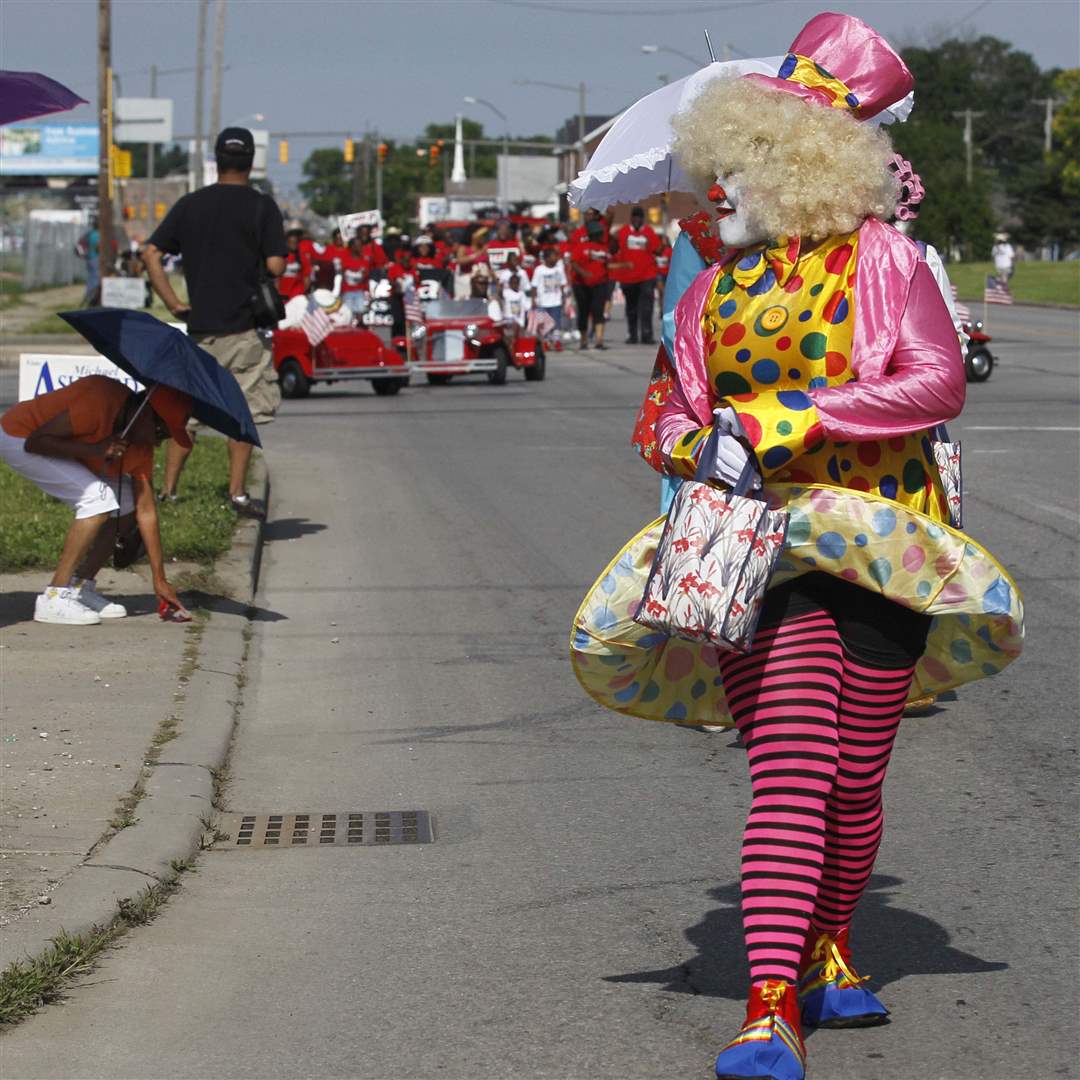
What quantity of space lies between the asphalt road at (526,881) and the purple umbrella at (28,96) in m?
2.43

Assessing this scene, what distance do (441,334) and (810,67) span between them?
61.8 ft

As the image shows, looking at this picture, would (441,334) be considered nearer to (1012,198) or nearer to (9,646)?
(9,646)

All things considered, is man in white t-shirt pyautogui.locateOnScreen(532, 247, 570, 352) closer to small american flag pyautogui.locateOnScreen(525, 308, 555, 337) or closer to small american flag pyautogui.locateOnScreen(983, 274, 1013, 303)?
small american flag pyautogui.locateOnScreen(525, 308, 555, 337)

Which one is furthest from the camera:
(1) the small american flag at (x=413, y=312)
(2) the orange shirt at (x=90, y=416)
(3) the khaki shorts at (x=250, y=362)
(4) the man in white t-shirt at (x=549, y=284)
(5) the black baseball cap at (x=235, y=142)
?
(4) the man in white t-shirt at (x=549, y=284)

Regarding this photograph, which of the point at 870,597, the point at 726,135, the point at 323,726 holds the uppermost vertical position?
the point at 726,135

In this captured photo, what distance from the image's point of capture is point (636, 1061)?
395 centimetres

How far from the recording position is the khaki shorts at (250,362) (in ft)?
37.2

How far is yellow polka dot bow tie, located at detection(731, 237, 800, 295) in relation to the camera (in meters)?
3.89

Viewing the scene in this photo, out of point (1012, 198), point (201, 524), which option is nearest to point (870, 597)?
point (201, 524)

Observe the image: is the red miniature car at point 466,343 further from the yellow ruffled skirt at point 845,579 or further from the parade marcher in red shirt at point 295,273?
the yellow ruffled skirt at point 845,579

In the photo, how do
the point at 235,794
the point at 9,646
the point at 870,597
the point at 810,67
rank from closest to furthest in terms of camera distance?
the point at 870,597 → the point at 810,67 → the point at 235,794 → the point at 9,646

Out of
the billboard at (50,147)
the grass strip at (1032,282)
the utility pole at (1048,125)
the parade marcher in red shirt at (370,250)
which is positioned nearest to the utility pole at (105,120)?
the parade marcher in red shirt at (370,250)

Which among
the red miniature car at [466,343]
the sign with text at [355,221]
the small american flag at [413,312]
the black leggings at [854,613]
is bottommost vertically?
the red miniature car at [466,343]

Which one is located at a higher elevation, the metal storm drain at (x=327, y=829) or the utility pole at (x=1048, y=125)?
the utility pole at (x=1048, y=125)
